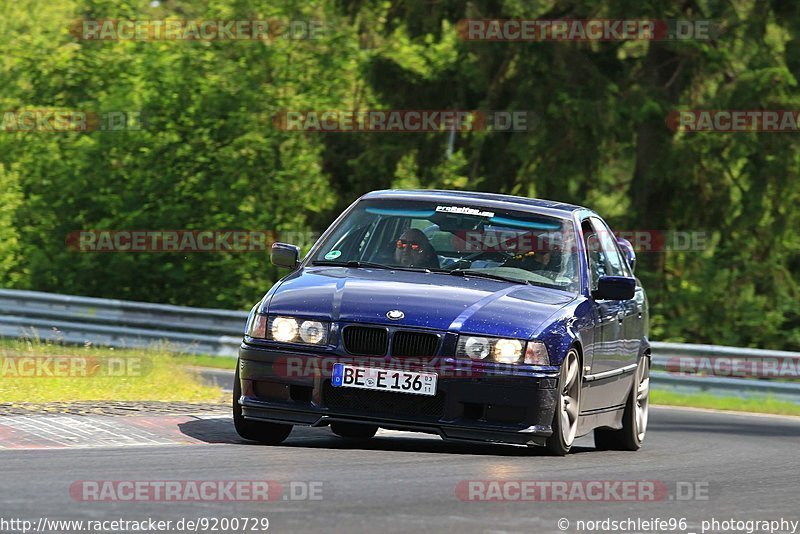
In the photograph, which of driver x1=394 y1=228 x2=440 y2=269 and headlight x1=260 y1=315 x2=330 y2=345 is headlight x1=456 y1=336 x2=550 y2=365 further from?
driver x1=394 y1=228 x2=440 y2=269

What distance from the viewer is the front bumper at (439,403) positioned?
30.5ft

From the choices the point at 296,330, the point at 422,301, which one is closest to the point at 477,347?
the point at 422,301

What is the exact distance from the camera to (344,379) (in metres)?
9.36

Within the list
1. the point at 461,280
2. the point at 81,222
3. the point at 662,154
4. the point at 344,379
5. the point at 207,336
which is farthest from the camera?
the point at 81,222

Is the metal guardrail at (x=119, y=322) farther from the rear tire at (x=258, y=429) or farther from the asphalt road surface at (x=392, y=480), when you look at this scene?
the rear tire at (x=258, y=429)

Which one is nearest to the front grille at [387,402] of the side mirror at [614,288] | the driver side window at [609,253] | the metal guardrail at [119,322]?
the side mirror at [614,288]


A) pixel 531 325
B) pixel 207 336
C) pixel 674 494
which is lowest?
pixel 207 336

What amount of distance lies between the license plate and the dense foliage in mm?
18551

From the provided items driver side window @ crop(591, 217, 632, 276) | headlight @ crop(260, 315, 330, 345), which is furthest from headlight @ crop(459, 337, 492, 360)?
driver side window @ crop(591, 217, 632, 276)

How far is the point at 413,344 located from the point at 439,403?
37 cm

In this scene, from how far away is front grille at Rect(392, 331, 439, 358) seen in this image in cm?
930

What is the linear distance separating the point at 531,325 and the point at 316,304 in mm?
1256

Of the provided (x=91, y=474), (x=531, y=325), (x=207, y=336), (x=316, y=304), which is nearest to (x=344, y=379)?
(x=316, y=304)

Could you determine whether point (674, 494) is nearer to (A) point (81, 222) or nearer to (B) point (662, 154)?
(B) point (662, 154)
